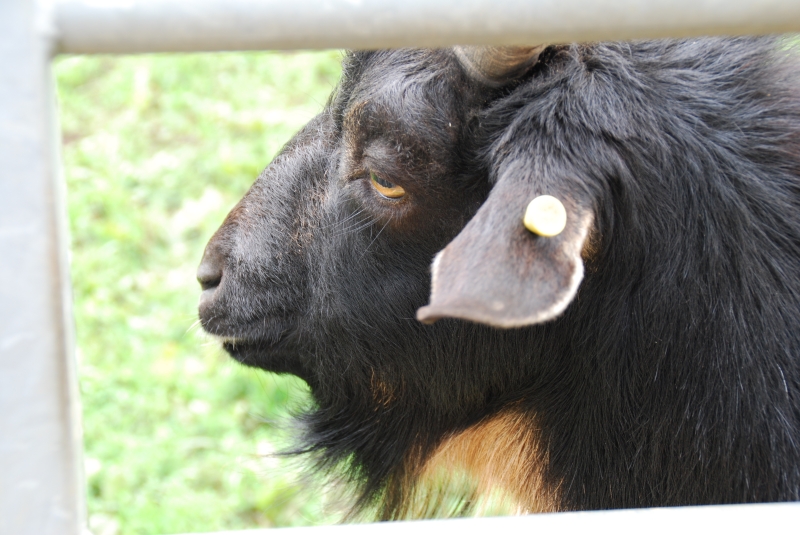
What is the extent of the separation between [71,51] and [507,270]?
1090 millimetres

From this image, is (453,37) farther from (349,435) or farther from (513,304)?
(349,435)

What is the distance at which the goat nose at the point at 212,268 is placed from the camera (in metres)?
3.07

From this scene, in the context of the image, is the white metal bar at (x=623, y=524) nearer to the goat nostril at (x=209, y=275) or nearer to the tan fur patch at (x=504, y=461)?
the tan fur patch at (x=504, y=461)

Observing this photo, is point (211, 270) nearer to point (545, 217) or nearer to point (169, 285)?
point (545, 217)

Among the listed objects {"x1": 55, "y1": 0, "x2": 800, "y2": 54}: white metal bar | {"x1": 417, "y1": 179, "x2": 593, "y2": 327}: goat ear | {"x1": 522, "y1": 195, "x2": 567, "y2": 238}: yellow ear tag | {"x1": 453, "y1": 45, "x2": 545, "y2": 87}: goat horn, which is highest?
{"x1": 453, "y1": 45, "x2": 545, "y2": 87}: goat horn

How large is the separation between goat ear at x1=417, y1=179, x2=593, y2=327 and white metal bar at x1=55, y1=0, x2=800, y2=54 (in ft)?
2.25

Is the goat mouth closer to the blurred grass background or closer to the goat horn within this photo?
the blurred grass background

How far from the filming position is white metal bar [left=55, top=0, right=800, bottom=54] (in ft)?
3.53

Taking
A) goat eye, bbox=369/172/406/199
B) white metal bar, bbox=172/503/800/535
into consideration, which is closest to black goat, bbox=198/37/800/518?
goat eye, bbox=369/172/406/199

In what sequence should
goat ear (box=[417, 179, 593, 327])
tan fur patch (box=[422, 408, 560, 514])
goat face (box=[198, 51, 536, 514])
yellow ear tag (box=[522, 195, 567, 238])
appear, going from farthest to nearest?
1. tan fur patch (box=[422, 408, 560, 514])
2. goat face (box=[198, 51, 536, 514])
3. yellow ear tag (box=[522, 195, 567, 238])
4. goat ear (box=[417, 179, 593, 327])

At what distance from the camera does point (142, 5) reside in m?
1.07

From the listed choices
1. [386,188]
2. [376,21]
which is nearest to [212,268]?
[386,188]

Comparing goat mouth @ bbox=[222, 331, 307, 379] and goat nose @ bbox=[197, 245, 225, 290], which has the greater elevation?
goat nose @ bbox=[197, 245, 225, 290]

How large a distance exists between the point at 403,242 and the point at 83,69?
7.25 m
